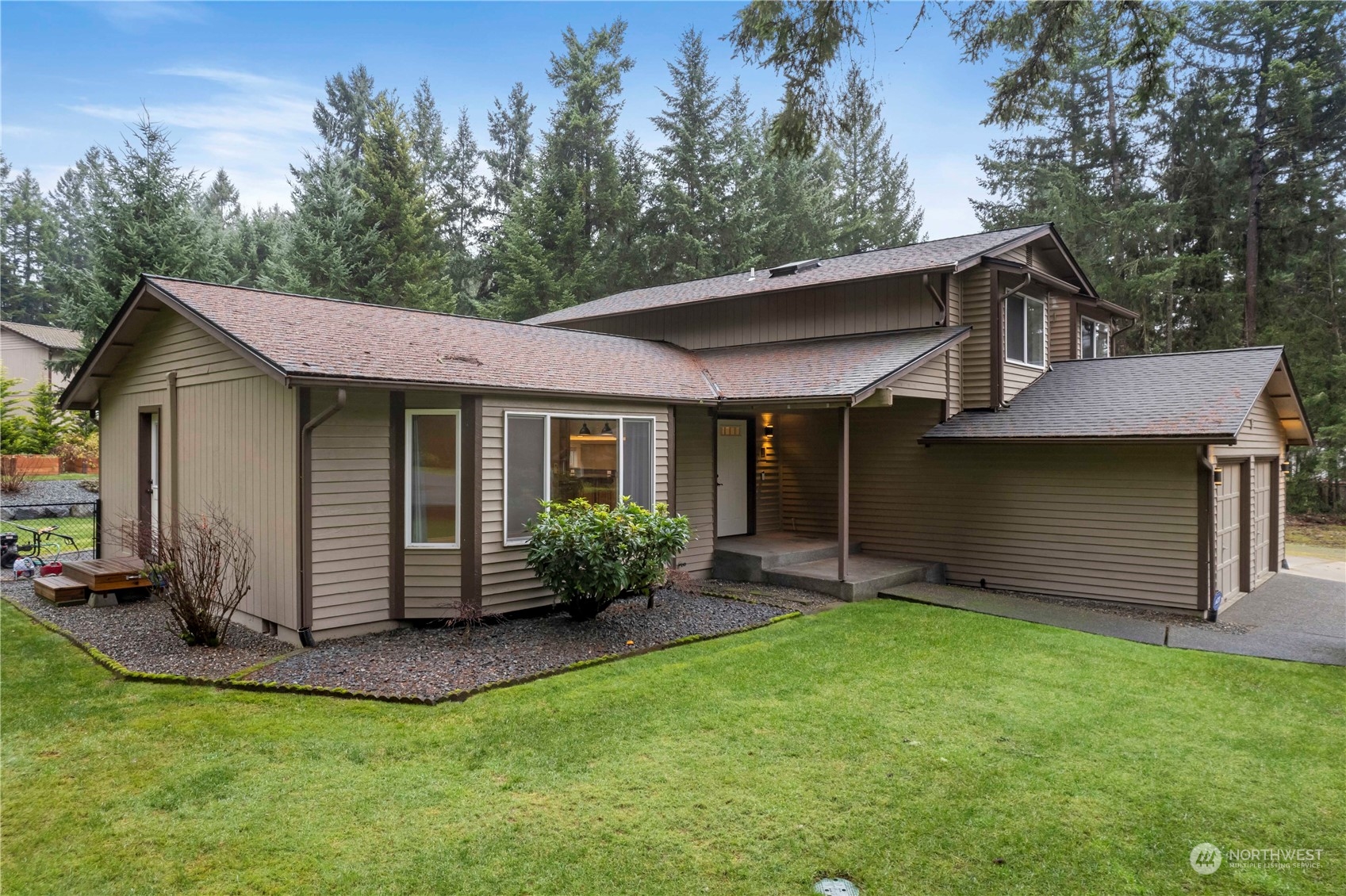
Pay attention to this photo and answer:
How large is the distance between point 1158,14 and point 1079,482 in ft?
17.6

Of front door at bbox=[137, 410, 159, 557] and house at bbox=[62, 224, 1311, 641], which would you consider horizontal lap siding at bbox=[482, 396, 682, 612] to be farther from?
front door at bbox=[137, 410, 159, 557]

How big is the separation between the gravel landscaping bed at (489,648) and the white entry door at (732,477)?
2.88 metres

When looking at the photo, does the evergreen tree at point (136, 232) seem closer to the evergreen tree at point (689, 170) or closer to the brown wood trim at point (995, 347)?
the evergreen tree at point (689, 170)

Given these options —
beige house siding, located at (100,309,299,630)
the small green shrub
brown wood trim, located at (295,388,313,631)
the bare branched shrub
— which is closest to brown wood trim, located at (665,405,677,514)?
the small green shrub

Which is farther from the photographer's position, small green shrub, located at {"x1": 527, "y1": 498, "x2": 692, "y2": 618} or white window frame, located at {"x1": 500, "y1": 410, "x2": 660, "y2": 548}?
white window frame, located at {"x1": 500, "y1": 410, "x2": 660, "y2": 548}

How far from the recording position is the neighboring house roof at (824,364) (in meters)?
8.99

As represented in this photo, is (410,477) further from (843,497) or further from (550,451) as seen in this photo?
(843,497)

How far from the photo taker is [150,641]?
6.80m

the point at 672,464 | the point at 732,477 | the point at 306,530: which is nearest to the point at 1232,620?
the point at 732,477

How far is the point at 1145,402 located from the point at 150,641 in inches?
464

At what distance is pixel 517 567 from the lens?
7.66 metres

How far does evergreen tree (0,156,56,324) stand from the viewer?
3897 centimetres

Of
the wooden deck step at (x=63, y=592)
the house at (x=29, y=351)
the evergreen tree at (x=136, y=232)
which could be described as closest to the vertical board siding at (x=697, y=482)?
the wooden deck step at (x=63, y=592)

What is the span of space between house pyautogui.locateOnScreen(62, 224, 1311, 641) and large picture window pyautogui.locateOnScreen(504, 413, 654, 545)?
3cm
